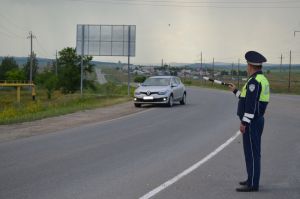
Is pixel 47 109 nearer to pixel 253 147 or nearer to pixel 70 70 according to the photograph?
pixel 253 147

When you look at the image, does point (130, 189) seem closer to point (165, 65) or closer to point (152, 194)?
point (152, 194)

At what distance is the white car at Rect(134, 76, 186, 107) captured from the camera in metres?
25.7

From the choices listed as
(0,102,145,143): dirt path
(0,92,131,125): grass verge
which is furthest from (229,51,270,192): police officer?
(0,92,131,125): grass verge

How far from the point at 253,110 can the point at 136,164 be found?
303 centimetres

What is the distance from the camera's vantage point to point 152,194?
697 cm

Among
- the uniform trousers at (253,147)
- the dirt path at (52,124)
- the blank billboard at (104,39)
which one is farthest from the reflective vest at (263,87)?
the blank billboard at (104,39)

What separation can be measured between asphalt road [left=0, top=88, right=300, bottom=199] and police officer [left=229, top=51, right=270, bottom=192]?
326 millimetres

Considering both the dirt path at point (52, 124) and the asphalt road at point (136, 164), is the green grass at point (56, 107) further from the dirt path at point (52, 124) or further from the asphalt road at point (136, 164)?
the asphalt road at point (136, 164)

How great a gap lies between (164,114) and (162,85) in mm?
5272

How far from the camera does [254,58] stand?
721 centimetres

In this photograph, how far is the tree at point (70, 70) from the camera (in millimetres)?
62781

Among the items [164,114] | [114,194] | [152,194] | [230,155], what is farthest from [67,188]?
[164,114]

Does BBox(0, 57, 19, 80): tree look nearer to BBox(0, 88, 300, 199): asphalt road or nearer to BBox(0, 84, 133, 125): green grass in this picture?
BBox(0, 84, 133, 125): green grass

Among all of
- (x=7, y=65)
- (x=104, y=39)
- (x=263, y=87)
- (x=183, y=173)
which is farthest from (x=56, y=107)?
(x=7, y=65)
